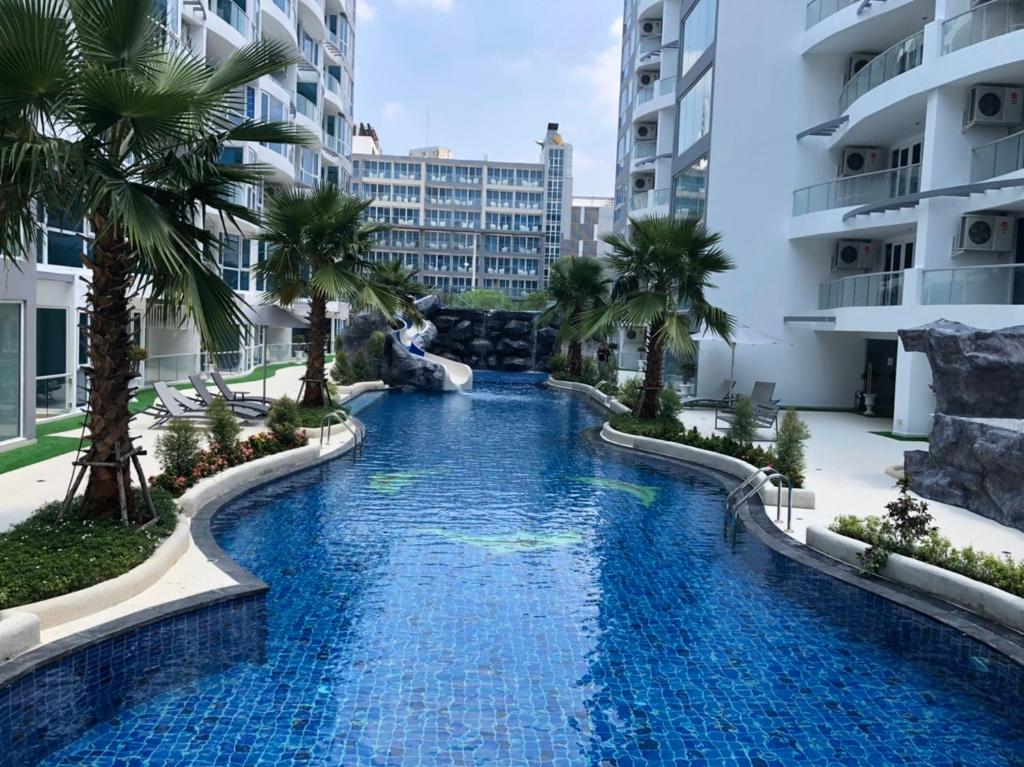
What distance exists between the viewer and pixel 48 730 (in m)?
6.03

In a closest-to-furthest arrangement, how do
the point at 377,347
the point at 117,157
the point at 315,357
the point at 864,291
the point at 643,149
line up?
1. the point at 117,157
2. the point at 315,357
3. the point at 864,291
4. the point at 377,347
5. the point at 643,149

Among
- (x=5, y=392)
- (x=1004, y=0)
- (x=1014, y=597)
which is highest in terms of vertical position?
(x=1004, y=0)

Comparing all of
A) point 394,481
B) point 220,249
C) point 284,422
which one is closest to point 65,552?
point 220,249

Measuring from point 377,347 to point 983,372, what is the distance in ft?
71.0

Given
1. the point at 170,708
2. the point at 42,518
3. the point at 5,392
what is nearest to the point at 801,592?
the point at 170,708

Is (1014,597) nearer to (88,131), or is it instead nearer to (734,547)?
(734,547)

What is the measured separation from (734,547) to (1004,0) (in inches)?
585

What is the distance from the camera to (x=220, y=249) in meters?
9.33

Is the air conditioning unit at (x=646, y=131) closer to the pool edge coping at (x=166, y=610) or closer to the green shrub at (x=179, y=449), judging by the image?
the green shrub at (x=179, y=449)

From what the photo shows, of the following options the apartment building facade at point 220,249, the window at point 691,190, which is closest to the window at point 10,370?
the apartment building facade at point 220,249

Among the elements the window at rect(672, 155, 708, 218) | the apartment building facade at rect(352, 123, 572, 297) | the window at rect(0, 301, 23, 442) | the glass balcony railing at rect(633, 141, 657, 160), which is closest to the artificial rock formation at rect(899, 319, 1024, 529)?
the window at rect(672, 155, 708, 218)

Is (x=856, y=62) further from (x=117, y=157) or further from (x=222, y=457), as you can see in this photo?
(x=117, y=157)

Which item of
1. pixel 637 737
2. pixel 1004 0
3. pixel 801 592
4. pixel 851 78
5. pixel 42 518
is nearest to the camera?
pixel 637 737

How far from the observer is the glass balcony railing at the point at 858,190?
22688 millimetres
